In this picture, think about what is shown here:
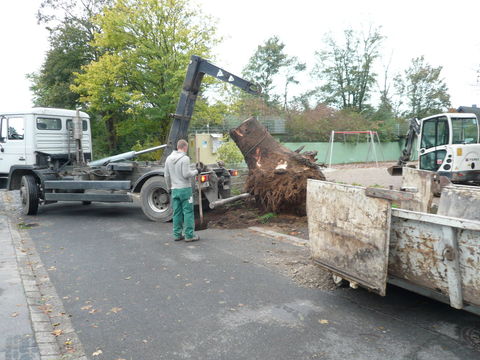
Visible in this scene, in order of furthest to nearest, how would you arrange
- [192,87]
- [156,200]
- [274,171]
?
[192,87]
[156,200]
[274,171]

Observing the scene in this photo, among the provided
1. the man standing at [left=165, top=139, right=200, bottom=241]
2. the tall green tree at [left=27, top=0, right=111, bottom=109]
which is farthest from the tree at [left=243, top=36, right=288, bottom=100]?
the man standing at [left=165, top=139, right=200, bottom=241]

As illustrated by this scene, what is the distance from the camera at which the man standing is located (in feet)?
22.2

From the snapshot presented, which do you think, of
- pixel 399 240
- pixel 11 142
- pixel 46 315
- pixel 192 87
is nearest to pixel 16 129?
pixel 11 142

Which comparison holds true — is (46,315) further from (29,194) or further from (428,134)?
(428,134)

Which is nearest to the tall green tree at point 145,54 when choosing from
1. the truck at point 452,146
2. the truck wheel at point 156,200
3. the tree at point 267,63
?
the truck wheel at point 156,200

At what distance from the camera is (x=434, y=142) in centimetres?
1227

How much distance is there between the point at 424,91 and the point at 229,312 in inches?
1595

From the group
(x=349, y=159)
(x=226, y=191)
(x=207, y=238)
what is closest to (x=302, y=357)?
(x=207, y=238)

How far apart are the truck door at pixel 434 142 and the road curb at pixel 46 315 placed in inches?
442

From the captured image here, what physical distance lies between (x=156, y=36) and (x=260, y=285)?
49.6 ft

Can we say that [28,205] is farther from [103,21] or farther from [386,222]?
[103,21]

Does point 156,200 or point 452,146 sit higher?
point 452,146

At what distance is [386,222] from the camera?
11.5 ft

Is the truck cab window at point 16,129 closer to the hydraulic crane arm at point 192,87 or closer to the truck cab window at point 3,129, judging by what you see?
the truck cab window at point 3,129
